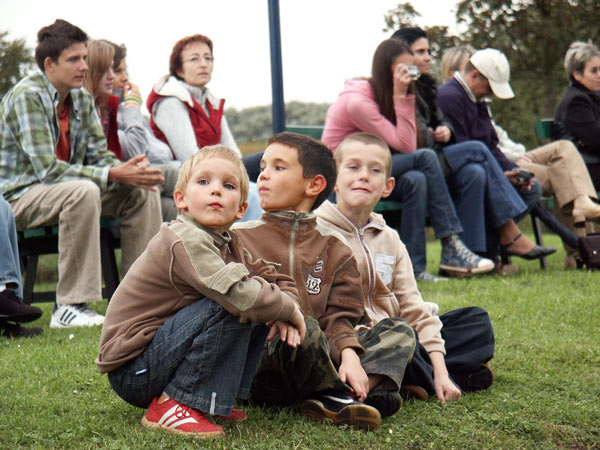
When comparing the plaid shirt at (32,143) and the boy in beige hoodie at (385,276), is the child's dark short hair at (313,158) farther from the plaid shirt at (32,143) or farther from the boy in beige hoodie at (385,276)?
the plaid shirt at (32,143)

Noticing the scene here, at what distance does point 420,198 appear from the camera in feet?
20.3

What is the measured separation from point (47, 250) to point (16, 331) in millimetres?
1040

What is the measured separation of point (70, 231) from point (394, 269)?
7.73 feet

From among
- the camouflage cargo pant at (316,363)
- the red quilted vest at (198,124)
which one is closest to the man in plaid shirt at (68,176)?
the red quilted vest at (198,124)

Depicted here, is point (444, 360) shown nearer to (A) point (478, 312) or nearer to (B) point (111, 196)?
(A) point (478, 312)

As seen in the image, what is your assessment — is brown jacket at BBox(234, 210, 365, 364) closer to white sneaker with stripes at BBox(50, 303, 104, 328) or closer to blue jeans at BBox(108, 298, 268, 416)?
blue jeans at BBox(108, 298, 268, 416)

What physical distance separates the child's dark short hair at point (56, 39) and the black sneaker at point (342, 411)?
3.22 meters

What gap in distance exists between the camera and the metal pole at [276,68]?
6.07 metres

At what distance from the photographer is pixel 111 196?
528 centimetres

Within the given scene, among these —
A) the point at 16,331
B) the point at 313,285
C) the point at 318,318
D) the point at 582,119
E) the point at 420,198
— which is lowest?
the point at 16,331

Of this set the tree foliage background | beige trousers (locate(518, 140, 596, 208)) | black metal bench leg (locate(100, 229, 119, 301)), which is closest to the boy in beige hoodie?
black metal bench leg (locate(100, 229, 119, 301))

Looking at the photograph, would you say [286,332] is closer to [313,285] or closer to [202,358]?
[202,358]

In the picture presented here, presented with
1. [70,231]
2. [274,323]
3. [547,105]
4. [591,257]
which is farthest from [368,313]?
[547,105]

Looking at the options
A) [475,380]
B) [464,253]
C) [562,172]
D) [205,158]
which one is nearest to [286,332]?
[205,158]
